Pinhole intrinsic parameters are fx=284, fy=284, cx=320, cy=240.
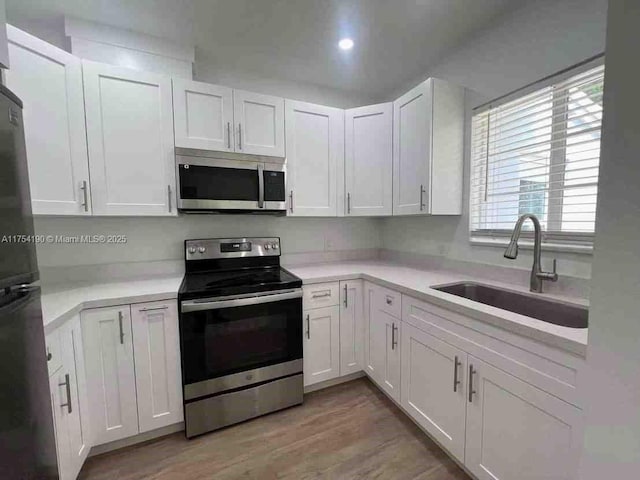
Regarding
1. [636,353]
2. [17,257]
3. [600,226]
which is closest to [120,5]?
[17,257]

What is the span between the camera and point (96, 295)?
1.62 meters

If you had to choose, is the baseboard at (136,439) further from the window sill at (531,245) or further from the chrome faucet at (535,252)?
the window sill at (531,245)

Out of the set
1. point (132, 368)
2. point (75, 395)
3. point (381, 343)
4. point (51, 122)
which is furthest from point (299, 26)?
point (75, 395)

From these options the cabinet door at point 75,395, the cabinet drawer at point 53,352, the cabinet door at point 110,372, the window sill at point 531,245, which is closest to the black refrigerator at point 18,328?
the cabinet drawer at point 53,352

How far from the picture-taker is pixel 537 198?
67.7 inches

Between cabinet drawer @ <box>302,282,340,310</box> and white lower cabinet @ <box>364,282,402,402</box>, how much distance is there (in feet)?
0.82

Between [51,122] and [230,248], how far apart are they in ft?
4.24

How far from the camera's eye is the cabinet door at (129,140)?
68.9 inches

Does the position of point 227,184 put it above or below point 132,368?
above

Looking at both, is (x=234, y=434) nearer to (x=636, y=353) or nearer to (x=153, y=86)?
(x=636, y=353)

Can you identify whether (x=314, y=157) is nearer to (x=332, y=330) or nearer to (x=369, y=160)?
(x=369, y=160)

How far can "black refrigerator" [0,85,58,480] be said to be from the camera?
75 centimetres

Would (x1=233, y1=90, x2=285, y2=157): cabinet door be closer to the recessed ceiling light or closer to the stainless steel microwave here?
the stainless steel microwave

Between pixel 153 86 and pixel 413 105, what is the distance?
71.7 inches
